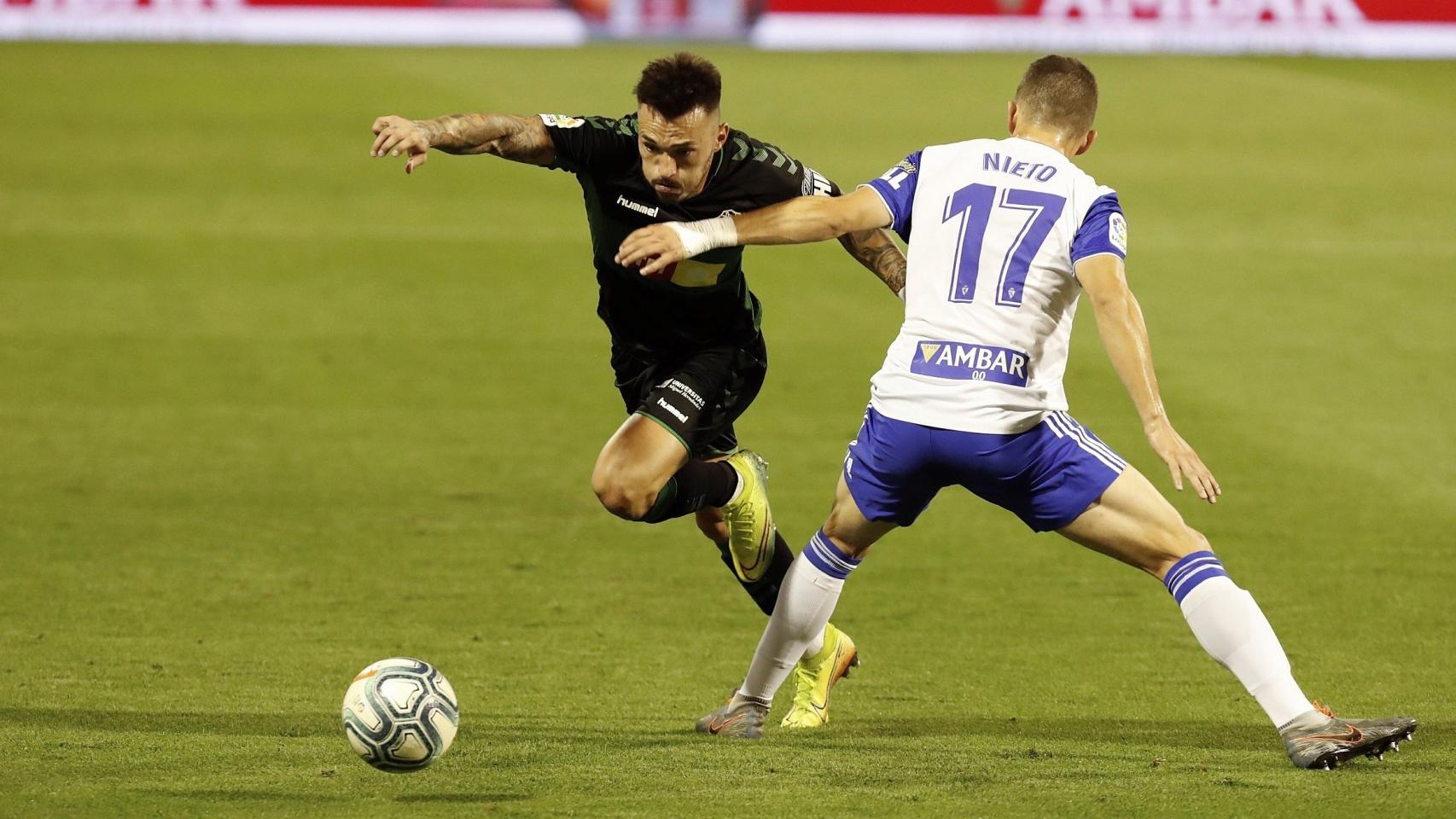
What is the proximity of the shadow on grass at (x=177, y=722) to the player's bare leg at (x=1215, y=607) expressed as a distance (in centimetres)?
254

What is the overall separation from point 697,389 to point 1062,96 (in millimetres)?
1839

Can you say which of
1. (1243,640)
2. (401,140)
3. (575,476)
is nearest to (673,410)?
(401,140)

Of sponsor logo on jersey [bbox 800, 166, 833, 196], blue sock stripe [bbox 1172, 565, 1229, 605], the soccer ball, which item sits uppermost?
sponsor logo on jersey [bbox 800, 166, 833, 196]

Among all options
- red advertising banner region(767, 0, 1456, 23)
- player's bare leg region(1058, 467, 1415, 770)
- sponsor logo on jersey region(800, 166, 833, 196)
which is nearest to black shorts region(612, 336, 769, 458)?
sponsor logo on jersey region(800, 166, 833, 196)

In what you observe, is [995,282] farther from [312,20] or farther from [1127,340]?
[312,20]

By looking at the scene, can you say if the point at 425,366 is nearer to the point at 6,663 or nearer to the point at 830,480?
the point at 830,480

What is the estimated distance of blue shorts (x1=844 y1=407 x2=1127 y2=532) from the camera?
17.6ft

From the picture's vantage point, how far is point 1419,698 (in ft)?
20.8

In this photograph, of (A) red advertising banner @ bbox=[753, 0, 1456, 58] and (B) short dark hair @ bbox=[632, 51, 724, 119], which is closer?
(B) short dark hair @ bbox=[632, 51, 724, 119]

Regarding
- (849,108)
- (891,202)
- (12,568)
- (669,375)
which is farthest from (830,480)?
(849,108)

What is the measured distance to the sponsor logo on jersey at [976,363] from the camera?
17.6 ft

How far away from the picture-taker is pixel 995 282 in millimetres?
5395

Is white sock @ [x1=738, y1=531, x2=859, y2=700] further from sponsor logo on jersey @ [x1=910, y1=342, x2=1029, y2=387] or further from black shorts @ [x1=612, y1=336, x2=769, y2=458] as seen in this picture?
black shorts @ [x1=612, y1=336, x2=769, y2=458]

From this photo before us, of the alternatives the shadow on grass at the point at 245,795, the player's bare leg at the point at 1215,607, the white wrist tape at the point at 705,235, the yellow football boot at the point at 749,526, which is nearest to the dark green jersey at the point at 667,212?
the yellow football boot at the point at 749,526
